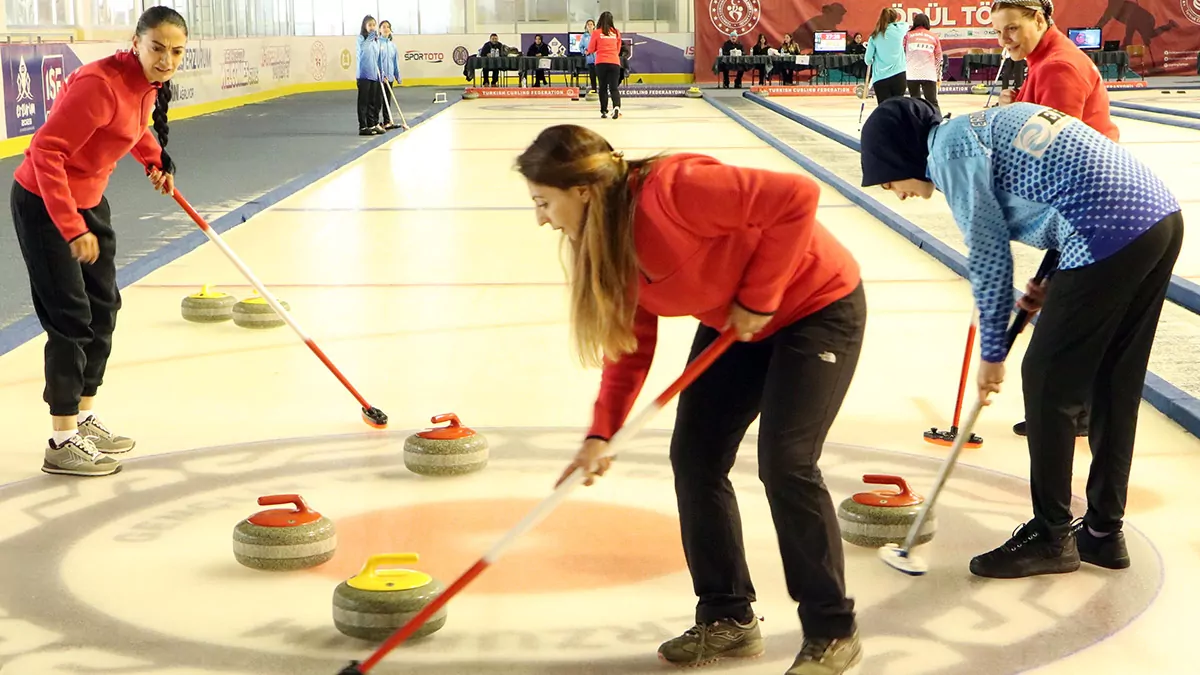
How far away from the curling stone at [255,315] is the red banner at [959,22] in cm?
2543

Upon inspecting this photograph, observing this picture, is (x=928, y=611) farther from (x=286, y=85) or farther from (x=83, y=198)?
(x=286, y=85)

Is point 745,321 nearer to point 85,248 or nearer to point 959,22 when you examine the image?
point 85,248

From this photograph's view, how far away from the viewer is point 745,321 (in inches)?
106

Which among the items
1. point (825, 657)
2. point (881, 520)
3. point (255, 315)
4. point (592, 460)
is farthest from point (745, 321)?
point (255, 315)

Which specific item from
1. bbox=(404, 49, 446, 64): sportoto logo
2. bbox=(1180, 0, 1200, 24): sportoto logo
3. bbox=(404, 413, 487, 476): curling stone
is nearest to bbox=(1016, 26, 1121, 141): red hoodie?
bbox=(404, 413, 487, 476): curling stone

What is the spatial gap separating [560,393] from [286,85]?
2290 cm

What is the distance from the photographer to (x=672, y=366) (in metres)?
6.14

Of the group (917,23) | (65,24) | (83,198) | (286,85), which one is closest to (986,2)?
(286,85)

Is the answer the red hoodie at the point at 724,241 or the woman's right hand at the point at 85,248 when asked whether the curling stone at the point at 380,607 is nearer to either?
the red hoodie at the point at 724,241

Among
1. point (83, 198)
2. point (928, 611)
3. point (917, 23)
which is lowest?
point (928, 611)

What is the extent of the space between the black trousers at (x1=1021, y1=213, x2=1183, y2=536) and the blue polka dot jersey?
0.07m

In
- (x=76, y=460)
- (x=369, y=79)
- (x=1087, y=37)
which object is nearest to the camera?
(x=76, y=460)

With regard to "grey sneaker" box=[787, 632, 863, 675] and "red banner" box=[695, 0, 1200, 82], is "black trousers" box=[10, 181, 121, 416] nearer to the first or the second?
"grey sneaker" box=[787, 632, 863, 675]

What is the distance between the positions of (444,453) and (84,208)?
53.2 inches
